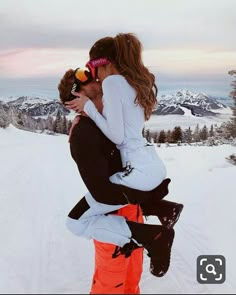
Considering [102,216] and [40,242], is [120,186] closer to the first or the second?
[102,216]

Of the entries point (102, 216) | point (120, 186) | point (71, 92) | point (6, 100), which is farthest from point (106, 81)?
point (6, 100)

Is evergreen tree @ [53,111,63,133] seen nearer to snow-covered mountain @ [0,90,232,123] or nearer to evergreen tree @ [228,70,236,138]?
snow-covered mountain @ [0,90,232,123]

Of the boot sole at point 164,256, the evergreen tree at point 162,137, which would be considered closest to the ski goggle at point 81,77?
the boot sole at point 164,256

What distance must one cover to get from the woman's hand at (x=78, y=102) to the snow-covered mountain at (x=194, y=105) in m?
1.99

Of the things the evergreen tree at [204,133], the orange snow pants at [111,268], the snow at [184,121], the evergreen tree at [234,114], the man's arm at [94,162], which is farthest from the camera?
the evergreen tree at [204,133]

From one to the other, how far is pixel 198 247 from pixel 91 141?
1508mm

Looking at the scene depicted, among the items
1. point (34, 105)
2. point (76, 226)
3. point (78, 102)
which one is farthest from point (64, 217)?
point (78, 102)

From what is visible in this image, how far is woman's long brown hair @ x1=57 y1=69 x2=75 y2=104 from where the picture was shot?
1.90 m

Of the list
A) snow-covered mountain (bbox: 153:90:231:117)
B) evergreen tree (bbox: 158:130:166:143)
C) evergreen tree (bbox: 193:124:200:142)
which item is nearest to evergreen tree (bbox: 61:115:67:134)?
snow-covered mountain (bbox: 153:90:231:117)

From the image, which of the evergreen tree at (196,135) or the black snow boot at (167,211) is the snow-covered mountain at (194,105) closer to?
the evergreen tree at (196,135)

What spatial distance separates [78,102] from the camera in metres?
1.85

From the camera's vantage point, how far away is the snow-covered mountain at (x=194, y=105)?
3.93 metres

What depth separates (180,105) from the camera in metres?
4.11

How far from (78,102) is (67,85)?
4.2 inches
